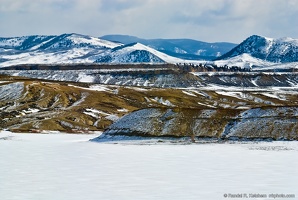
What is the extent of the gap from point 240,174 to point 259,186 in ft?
22.0

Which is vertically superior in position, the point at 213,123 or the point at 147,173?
the point at 213,123

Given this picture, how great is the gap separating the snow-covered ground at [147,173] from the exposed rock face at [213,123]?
39.3ft

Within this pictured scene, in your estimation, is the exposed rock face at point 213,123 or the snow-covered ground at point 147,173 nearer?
the snow-covered ground at point 147,173

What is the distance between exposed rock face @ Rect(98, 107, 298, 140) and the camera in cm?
7725

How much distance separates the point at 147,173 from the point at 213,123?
4253 cm

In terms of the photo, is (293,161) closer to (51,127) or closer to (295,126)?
(295,126)

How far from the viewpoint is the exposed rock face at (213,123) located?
77.2 meters

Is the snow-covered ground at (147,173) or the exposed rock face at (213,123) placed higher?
the exposed rock face at (213,123)

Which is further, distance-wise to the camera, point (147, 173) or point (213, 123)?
point (213, 123)

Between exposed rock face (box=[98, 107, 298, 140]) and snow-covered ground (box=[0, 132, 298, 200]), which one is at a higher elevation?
exposed rock face (box=[98, 107, 298, 140])

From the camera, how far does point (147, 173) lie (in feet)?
140

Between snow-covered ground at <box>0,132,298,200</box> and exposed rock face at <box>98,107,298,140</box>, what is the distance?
11993 mm

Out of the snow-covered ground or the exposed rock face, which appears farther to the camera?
Result: the exposed rock face

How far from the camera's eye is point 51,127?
139 meters
